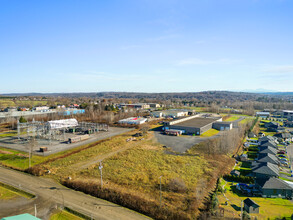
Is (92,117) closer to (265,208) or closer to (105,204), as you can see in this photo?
(105,204)

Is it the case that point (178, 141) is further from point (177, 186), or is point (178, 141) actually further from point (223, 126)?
point (177, 186)

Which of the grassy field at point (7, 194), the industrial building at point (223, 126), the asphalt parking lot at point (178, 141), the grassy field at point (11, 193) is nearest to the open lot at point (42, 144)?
the grassy field at point (11, 193)

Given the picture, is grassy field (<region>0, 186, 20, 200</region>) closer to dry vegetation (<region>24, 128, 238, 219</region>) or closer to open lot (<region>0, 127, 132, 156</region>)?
dry vegetation (<region>24, 128, 238, 219</region>)

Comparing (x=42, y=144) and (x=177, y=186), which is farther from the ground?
(x=177, y=186)

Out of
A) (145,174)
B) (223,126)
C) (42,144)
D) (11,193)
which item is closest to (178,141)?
(145,174)

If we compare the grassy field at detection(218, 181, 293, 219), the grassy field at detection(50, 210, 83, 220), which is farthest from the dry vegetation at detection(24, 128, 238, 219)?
the grassy field at detection(50, 210, 83, 220)

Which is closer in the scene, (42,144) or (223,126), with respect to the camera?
(42,144)

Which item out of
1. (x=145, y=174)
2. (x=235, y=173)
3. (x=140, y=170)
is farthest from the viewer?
(x=140, y=170)

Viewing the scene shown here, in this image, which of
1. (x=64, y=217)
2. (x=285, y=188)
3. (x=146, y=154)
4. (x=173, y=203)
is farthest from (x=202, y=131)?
(x=64, y=217)
